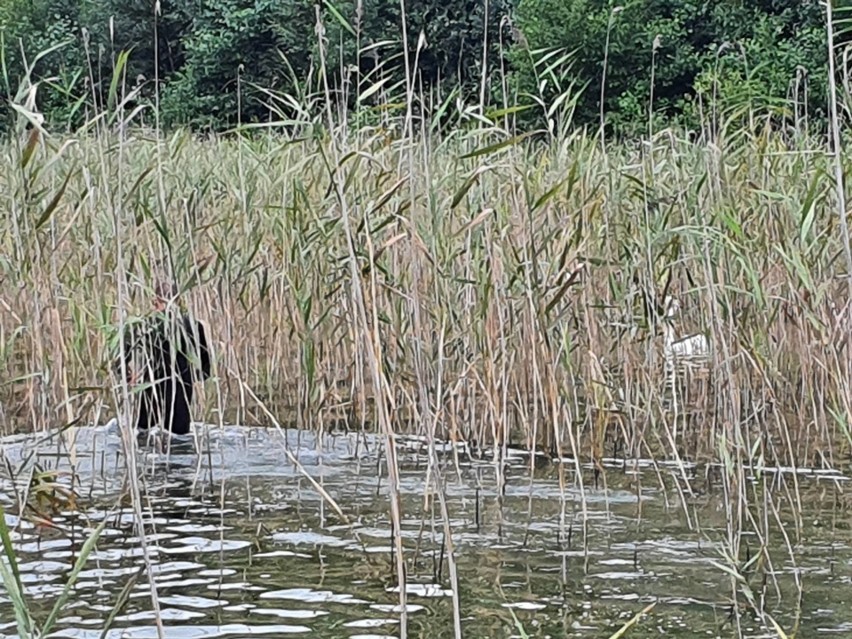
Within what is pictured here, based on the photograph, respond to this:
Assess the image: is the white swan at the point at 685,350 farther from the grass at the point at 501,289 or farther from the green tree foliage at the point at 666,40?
the green tree foliage at the point at 666,40

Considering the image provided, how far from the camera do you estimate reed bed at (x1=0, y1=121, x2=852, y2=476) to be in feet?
19.0

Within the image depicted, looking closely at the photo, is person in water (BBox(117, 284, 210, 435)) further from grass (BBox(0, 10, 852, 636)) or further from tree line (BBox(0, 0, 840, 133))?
tree line (BBox(0, 0, 840, 133))

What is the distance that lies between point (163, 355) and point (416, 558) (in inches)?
77.8

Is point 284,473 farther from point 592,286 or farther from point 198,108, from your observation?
point 198,108

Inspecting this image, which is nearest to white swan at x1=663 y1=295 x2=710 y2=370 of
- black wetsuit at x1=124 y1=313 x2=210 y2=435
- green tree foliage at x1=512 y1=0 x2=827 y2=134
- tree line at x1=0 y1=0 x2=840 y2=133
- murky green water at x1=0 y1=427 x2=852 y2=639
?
murky green water at x1=0 y1=427 x2=852 y2=639

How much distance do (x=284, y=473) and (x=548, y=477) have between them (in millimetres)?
1327

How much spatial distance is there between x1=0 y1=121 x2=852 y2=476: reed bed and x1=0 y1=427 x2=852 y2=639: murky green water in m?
0.31

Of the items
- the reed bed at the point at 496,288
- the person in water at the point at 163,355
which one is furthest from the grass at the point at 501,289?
the person in water at the point at 163,355

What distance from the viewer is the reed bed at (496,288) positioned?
19.0ft

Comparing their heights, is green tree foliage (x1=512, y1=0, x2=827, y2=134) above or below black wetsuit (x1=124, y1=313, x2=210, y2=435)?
above

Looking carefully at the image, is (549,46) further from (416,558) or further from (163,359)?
(416,558)

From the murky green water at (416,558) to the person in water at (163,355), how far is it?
303 mm

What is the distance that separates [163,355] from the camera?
Answer: 680 cm

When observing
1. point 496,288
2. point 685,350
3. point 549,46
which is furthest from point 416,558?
point 549,46
